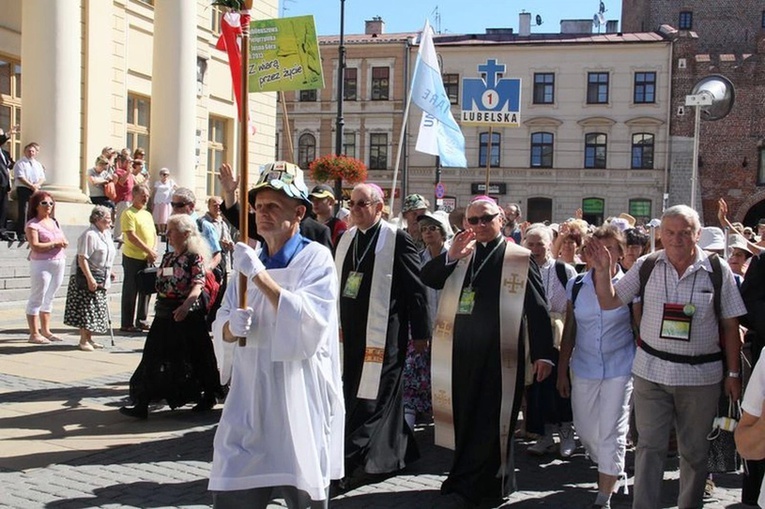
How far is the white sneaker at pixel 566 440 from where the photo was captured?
275 inches

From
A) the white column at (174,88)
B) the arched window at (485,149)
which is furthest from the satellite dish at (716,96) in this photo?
the arched window at (485,149)

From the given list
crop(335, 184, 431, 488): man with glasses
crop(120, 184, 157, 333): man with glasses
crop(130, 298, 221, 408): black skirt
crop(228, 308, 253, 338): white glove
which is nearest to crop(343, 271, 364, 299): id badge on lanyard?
crop(335, 184, 431, 488): man with glasses

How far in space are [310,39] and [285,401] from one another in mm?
5865

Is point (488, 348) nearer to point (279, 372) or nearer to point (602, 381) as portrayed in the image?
point (602, 381)

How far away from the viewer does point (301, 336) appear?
370cm

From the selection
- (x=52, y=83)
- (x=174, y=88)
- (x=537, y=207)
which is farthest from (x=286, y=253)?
(x=537, y=207)

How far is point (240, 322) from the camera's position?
3725 mm

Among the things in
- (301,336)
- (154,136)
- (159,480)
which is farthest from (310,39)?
(154,136)

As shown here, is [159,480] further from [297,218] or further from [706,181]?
[706,181]

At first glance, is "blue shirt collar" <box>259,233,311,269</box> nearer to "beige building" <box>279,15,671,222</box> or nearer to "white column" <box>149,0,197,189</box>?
"white column" <box>149,0,197,189</box>

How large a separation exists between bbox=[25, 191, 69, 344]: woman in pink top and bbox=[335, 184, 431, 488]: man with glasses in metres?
5.57

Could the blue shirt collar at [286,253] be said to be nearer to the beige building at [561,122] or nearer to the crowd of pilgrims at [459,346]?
the crowd of pilgrims at [459,346]

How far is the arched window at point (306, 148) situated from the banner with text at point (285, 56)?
137 feet

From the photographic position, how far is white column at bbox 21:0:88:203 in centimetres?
1625
